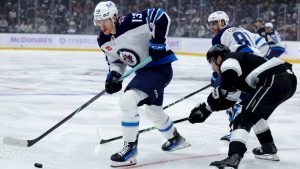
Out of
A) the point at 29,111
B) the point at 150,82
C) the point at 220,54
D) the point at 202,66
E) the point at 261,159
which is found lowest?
the point at 202,66

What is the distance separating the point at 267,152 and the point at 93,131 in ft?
5.41

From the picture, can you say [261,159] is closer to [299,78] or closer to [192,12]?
[299,78]

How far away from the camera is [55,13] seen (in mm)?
17688

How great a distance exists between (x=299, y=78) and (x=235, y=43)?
246 inches

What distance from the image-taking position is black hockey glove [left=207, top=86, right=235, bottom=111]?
3.16m

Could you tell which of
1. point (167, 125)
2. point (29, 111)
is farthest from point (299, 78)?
point (167, 125)

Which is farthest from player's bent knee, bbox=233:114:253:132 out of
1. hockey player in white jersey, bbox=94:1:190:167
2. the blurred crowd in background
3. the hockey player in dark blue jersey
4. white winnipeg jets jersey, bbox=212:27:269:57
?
the blurred crowd in background

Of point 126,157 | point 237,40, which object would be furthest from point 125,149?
point 237,40

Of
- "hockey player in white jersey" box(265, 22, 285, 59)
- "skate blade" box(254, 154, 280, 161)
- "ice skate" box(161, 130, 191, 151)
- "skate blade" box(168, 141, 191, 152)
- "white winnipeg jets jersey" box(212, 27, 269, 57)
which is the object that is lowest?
"hockey player in white jersey" box(265, 22, 285, 59)

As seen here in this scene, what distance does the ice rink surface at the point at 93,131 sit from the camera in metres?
3.49

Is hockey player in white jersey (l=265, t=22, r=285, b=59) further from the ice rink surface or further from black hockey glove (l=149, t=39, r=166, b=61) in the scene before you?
black hockey glove (l=149, t=39, r=166, b=61)

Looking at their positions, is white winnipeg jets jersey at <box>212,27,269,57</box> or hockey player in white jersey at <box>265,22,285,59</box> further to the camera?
hockey player in white jersey at <box>265,22,285,59</box>

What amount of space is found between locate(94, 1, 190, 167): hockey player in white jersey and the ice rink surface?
171 mm

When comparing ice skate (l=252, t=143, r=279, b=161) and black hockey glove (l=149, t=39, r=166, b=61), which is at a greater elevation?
black hockey glove (l=149, t=39, r=166, b=61)
